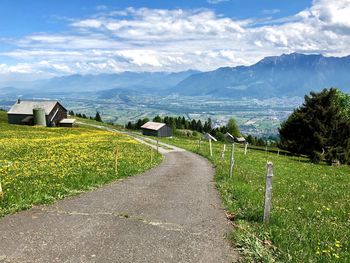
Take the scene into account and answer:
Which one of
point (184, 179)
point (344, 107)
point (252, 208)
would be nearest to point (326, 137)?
point (344, 107)

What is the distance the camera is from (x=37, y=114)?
11406cm

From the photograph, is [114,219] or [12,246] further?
[114,219]

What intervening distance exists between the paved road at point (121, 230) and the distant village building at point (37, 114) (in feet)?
345

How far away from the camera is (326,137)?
64688mm

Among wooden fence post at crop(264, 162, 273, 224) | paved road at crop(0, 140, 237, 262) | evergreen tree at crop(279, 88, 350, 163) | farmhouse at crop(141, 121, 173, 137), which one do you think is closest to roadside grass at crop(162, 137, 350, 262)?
wooden fence post at crop(264, 162, 273, 224)

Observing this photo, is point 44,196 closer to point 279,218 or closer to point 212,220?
point 212,220

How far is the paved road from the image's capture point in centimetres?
918

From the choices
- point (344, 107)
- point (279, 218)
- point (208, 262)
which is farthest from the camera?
point (344, 107)

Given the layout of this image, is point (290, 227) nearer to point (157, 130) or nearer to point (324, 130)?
point (324, 130)

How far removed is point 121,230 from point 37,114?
11082 centimetres

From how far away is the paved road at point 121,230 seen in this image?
361 inches

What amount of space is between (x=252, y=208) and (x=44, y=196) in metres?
8.03

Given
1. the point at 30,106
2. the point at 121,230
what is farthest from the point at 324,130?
the point at 30,106

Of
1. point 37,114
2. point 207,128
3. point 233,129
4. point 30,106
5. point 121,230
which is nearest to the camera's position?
point 121,230
